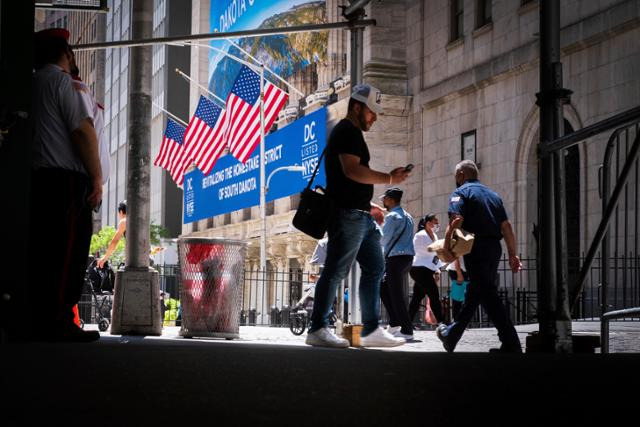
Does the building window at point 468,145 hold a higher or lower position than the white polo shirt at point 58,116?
higher

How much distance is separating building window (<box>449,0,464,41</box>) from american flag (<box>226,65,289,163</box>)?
4711 mm

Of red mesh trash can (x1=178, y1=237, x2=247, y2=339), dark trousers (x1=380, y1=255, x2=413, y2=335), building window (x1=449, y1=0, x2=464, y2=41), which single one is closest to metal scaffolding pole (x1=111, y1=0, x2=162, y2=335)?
red mesh trash can (x1=178, y1=237, x2=247, y2=339)

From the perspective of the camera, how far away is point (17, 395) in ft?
9.68

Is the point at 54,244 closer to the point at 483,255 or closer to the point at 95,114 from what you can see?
the point at 95,114

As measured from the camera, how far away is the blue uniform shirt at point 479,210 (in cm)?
904

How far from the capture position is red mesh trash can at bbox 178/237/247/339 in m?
13.3

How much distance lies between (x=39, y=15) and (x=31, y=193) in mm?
11311

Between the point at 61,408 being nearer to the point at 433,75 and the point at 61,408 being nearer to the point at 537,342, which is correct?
the point at 537,342

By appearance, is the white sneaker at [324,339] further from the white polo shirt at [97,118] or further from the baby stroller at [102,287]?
the baby stroller at [102,287]

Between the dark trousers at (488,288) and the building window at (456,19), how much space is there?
1960 cm

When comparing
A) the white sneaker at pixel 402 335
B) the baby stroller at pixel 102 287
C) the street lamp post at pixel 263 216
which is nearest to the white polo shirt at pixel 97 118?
the white sneaker at pixel 402 335

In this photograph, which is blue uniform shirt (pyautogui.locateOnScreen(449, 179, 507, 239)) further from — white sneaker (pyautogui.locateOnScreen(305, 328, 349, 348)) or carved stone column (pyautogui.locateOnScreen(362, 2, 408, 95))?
carved stone column (pyautogui.locateOnScreen(362, 2, 408, 95))

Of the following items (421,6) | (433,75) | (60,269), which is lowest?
(60,269)

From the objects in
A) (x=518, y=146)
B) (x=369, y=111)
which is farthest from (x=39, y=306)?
(x=518, y=146)
